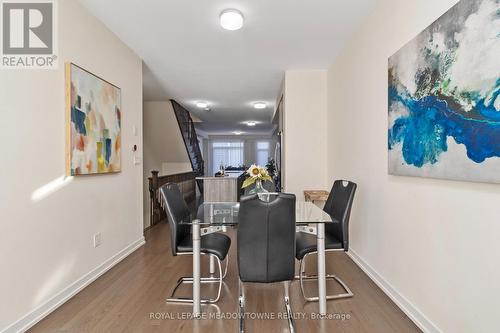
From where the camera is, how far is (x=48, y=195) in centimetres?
210

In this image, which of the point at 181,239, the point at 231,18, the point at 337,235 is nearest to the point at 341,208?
the point at 337,235

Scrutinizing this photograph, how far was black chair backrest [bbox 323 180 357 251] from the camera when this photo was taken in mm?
2287

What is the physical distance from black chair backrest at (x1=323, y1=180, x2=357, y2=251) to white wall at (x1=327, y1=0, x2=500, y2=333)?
321 millimetres

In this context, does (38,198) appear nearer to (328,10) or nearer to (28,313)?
(28,313)

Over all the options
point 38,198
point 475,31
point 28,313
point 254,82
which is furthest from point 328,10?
point 28,313

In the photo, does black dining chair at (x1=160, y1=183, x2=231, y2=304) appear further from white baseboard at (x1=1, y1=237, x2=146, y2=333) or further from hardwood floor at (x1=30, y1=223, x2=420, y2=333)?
white baseboard at (x1=1, y1=237, x2=146, y2=333)

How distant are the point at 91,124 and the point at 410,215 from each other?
288 cm

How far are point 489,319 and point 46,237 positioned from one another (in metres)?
2.87

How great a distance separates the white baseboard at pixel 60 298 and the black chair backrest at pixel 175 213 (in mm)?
982

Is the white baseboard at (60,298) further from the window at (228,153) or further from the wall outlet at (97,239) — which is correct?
the window at (228,153)

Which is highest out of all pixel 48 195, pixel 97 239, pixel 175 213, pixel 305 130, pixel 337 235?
pixel 305 130

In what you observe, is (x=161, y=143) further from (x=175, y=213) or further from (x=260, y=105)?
(x=175, y=213)

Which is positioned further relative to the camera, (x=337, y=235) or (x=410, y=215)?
(x=337, y=235)

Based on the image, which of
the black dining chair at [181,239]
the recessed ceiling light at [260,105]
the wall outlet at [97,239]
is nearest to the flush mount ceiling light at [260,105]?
the recessed ceiling light at [260,105]
